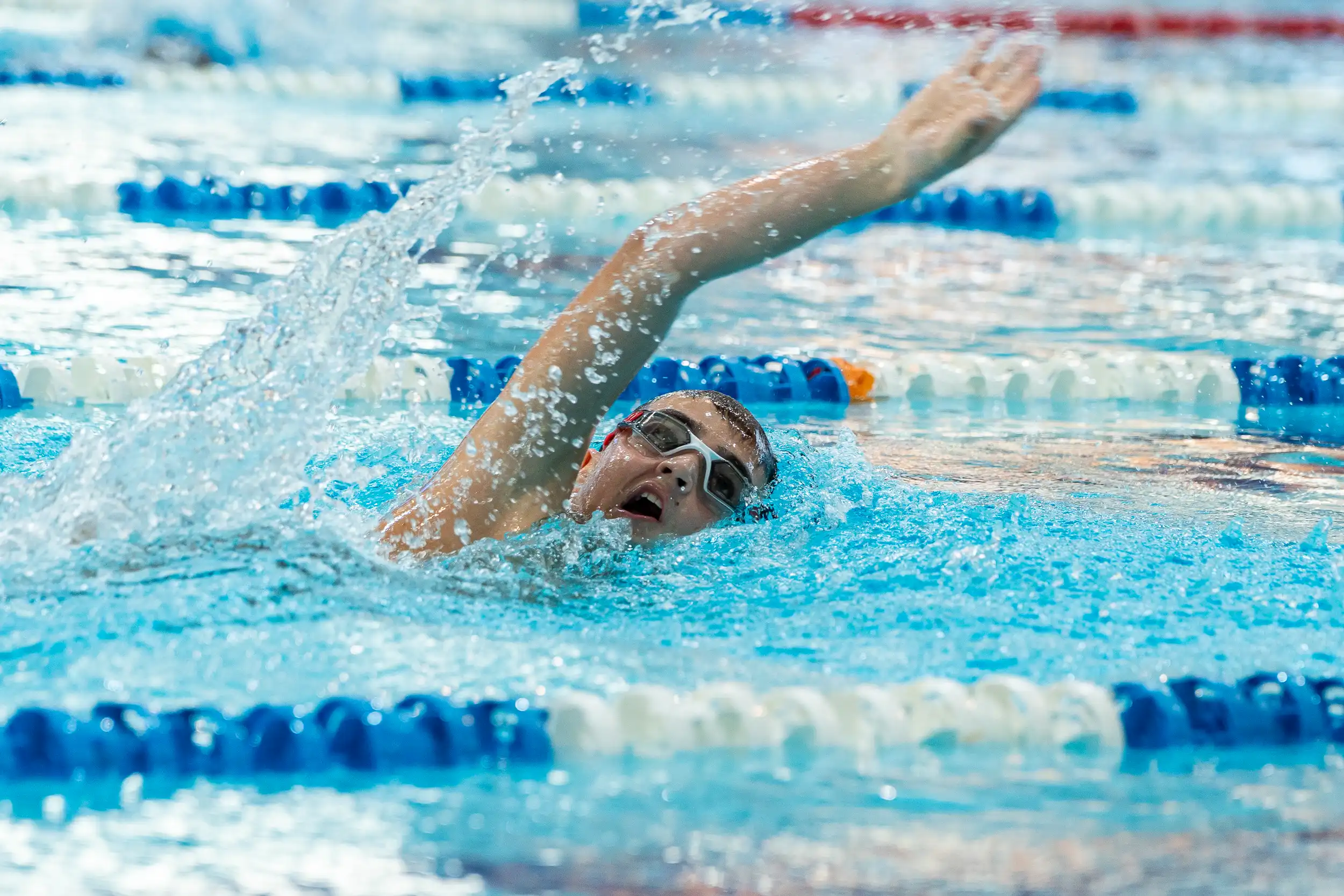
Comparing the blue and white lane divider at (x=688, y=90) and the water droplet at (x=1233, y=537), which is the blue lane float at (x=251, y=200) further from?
the water droplet at (x=1233, y=537)

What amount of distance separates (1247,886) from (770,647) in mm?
788

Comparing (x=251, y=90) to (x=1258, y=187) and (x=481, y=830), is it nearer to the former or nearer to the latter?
(x=1258, y=187)

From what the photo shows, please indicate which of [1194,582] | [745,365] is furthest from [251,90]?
[1194,582]

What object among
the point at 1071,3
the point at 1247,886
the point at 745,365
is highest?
the point at 1071,3

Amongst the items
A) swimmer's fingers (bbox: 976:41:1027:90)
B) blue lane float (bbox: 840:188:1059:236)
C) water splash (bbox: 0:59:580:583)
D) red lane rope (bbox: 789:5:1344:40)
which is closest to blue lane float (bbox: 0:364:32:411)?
water splash (bbox: 0:59:580:583)

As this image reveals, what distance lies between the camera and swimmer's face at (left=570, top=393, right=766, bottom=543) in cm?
253

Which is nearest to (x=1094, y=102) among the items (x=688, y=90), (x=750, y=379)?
(x=688, y=90)

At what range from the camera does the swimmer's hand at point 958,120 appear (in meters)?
2.25

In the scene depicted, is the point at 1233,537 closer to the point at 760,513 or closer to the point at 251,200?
the point at 760,513

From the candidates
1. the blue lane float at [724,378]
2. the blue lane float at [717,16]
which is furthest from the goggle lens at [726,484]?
the blue lane float at [717,16]

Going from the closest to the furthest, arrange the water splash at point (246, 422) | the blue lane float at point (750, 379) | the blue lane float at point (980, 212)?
the water splash at point (246, 422) → the blue lane float at point (750, 379) → the blue lane float at point (980, 212)

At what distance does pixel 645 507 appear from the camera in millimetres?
2564

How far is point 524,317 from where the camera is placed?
4457 mm

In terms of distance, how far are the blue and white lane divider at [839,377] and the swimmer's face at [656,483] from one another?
50.3 inches
